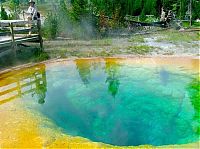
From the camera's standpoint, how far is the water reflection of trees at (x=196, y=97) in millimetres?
8016

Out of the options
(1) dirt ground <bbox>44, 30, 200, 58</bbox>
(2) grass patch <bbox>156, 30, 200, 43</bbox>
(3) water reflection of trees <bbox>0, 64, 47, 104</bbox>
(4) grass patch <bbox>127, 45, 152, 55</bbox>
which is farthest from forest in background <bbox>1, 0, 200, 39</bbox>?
(3) water reflection of trees <bbox>0, 64, 47, 104</bbox>

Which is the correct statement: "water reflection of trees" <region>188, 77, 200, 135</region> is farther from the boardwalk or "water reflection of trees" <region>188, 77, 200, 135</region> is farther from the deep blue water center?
the boardwalk

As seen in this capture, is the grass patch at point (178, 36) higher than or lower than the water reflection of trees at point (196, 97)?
higher

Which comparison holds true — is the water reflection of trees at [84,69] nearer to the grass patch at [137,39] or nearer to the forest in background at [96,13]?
the grass patch at [137,39]

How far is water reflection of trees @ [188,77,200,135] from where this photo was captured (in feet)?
26.3

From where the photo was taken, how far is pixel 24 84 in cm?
1095

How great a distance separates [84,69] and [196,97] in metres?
4.53

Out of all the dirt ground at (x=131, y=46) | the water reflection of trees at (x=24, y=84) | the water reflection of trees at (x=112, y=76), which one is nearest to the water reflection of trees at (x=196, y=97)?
the water reflection of trees at (x=112, y=76)

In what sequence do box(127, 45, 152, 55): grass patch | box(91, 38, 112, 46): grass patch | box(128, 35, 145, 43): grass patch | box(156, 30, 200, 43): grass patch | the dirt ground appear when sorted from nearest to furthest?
the dirt ground → box(127, 45, 152, 55): grass patch → box(91, 38, 112, 46): grass patch → box(128, 35, 145, 43): grass patch → box(156, 30, 200, 43): grass patch

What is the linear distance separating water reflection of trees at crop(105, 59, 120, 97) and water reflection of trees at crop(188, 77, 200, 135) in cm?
218

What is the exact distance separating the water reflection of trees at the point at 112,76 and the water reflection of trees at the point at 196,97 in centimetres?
218

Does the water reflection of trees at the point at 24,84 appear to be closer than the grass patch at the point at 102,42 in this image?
Yes

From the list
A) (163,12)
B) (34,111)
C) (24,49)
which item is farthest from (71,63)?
(163,12)

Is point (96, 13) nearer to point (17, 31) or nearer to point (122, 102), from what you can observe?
point (17, 31)
